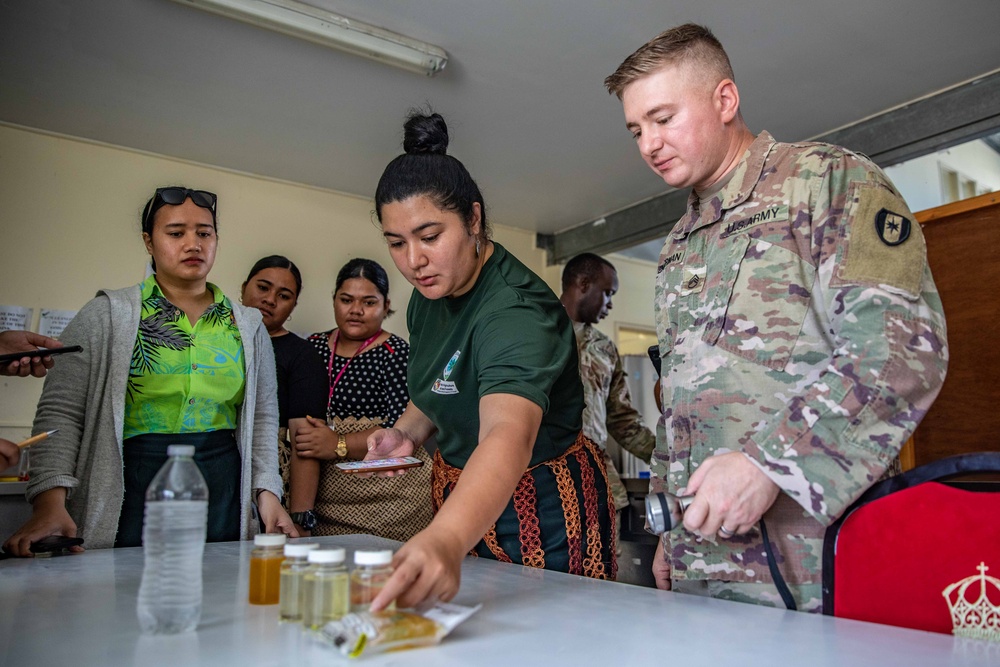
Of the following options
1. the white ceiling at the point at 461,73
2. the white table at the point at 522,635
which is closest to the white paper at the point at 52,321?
the white ceiling at the point at 461,73

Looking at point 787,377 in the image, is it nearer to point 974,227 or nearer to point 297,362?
point 297,362

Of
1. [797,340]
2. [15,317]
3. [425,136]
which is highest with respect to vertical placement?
[425,136]

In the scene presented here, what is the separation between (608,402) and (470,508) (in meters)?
2.53

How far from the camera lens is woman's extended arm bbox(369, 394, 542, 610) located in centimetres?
81

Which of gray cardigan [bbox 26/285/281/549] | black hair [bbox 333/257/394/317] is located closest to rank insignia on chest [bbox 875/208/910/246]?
gray cardigan [bbox 26/285/281/549]

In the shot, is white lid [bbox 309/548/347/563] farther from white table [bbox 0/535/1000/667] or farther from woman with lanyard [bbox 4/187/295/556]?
woman with lanyard [bbox 4/187/295/556]

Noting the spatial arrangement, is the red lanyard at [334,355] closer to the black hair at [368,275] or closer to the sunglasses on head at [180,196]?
the black hair at [368,275]

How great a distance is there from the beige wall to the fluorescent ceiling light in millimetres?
1712

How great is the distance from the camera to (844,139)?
149 inches

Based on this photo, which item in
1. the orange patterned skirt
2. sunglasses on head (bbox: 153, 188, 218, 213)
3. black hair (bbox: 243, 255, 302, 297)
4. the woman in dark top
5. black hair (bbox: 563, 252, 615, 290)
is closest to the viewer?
the orange patterned skirt

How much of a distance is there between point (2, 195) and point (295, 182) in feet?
5.16

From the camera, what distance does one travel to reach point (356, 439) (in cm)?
261

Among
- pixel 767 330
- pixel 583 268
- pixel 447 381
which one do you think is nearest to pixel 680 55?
pixel 767 330

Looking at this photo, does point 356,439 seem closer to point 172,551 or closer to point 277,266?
point 277,266
